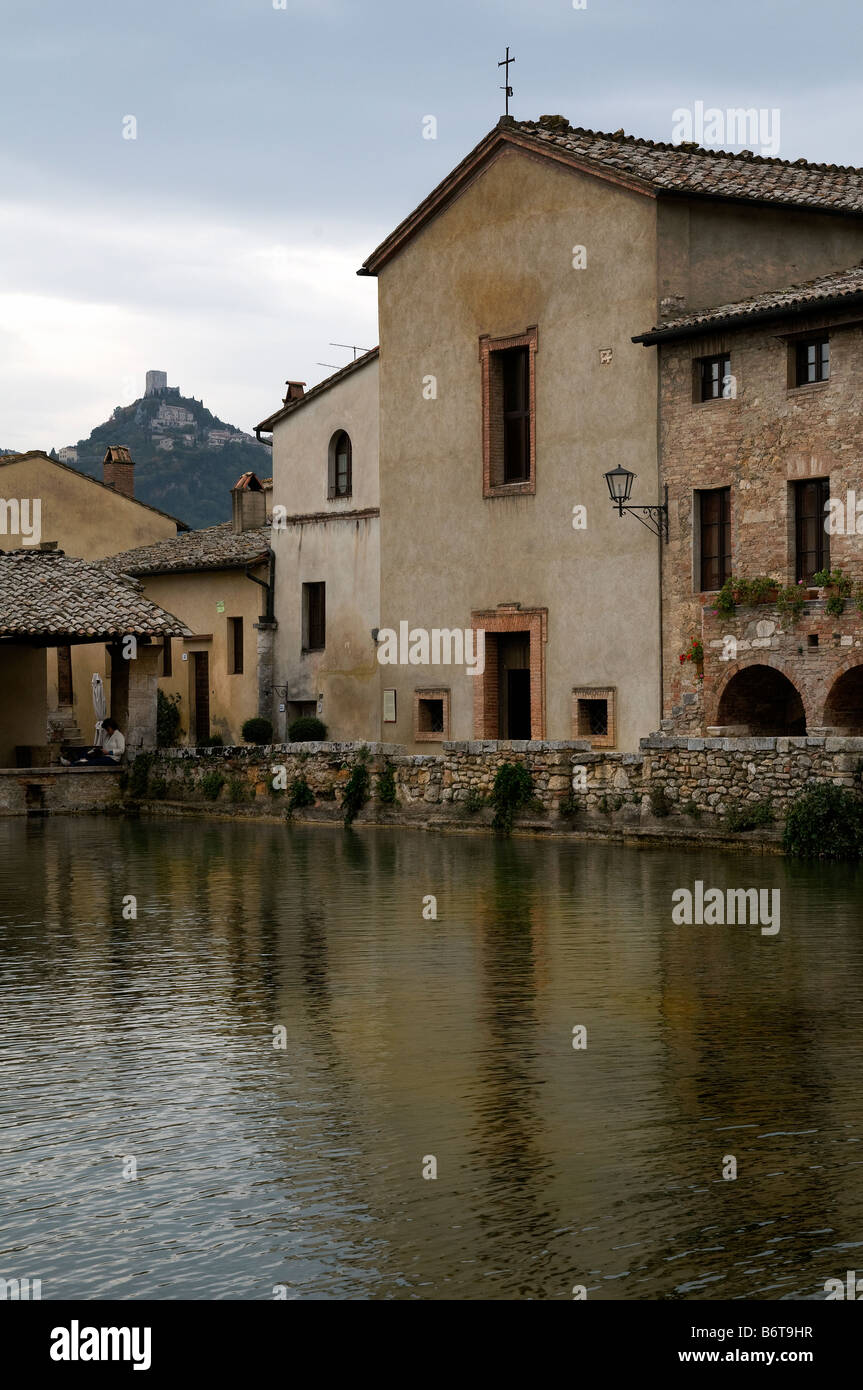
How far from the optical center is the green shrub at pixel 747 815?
2189 cm

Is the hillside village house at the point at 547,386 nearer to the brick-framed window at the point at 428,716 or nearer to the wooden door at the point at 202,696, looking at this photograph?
the brick-framed window at the point at 428,716

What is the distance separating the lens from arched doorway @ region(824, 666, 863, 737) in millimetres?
24766

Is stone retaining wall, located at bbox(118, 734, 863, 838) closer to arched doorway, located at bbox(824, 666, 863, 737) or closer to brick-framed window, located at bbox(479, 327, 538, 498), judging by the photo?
arched doorway, located at bbox(824, 666, 863, 737)

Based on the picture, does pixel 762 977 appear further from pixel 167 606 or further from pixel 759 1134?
pixel 167 606

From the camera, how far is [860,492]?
84.3ft

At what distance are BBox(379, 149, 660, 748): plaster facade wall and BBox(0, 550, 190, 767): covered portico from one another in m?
4.95

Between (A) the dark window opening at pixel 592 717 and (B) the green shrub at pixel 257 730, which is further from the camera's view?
(B) the green shrub at pixel 257 730

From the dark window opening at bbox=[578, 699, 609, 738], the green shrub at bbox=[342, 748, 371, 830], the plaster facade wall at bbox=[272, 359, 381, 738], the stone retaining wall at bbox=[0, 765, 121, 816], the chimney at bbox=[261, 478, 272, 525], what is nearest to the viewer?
the green shrub at bbox=[342, 748, 371, 830]

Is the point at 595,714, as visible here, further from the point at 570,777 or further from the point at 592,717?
the point at 570,777

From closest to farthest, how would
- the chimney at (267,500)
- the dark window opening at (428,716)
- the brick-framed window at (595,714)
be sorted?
1. the brick-framed window at (595,714)
2. the dark window opening at (428,716)
3. the chimney at (267,500)

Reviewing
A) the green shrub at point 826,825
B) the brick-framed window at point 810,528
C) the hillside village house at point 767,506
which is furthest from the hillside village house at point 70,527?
the green shrub at point 826,825

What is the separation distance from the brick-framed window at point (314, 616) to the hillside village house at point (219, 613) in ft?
3.92

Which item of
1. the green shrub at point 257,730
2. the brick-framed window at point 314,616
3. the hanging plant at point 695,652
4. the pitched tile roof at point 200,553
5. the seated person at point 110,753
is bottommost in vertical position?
the seated person at point 110,753

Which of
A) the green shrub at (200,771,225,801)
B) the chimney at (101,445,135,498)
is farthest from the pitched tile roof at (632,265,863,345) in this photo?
the chimney at (101,445,135,498)
